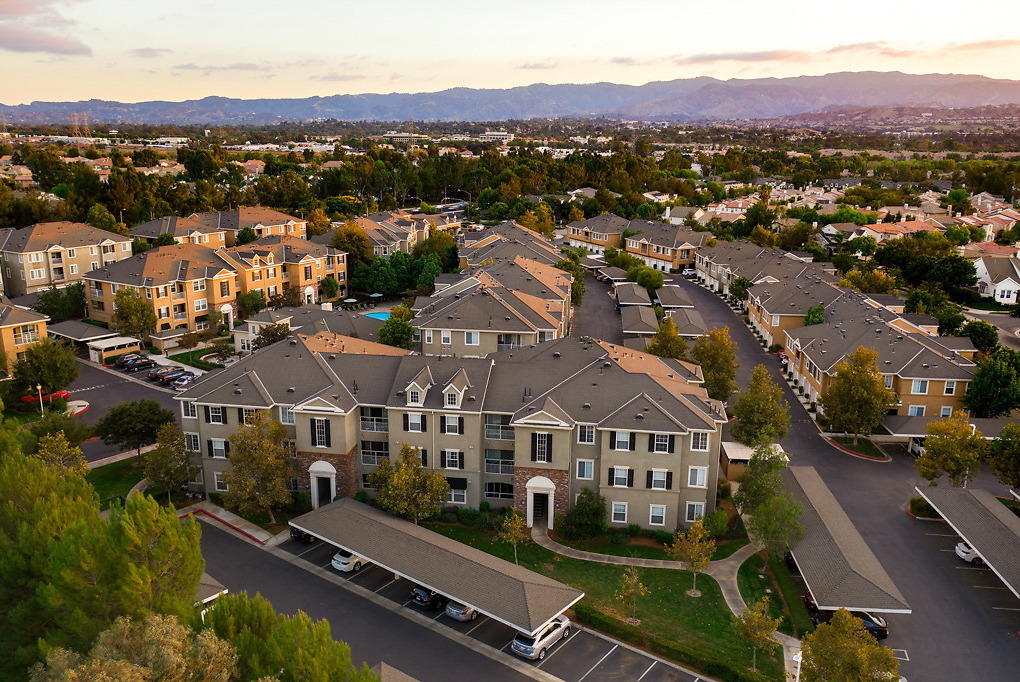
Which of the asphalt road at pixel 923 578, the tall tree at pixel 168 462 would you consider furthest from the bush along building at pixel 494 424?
the asphalt road at pixel 923 578

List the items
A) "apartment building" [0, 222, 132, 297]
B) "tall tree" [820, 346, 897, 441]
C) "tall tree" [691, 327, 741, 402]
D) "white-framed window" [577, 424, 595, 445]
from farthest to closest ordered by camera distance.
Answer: "apartment building" [0, 222, 132, 297]
"tall tree" [691, 327, 741, 402]
"tall tree" [820, 346, 897, 441]
"white-framed window" [577, 424, 595, 445]

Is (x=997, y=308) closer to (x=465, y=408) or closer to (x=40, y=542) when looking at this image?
(x=465, y=408)

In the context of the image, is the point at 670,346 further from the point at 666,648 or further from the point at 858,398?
the point at 666,648

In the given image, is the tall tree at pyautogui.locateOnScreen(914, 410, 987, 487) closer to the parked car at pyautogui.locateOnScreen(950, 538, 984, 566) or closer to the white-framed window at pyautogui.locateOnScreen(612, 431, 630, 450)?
the parked car at pyautogui.locateOnScreen(950, 538, 984, 566)

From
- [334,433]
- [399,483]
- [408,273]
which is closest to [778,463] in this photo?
[399,483]

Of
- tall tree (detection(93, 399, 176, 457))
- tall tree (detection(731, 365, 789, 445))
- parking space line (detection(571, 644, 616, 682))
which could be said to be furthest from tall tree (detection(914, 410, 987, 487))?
tall tree (detection(93, 399, 176, 457))

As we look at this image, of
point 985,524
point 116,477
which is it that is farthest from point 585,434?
point 116,477

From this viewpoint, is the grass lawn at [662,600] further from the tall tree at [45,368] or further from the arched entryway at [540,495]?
the tall tree at [45,368]

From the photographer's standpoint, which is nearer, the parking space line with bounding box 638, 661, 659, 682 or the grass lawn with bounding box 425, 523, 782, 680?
the parking space line with bounding box 638, 661, 659, 682
